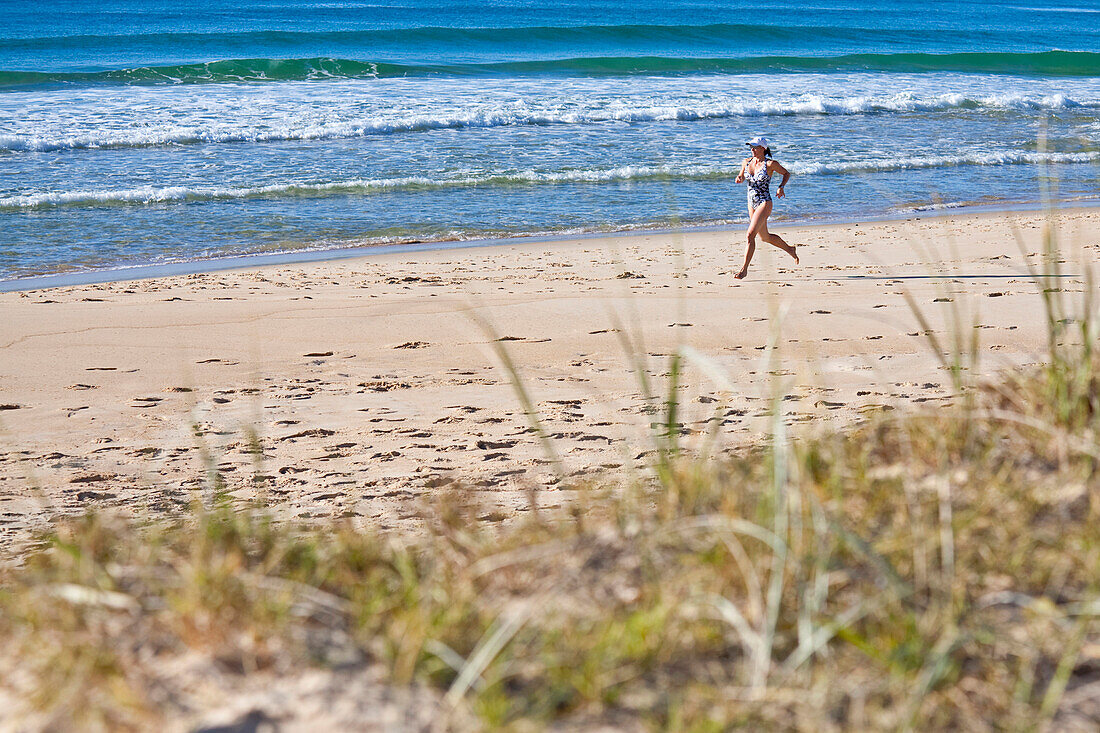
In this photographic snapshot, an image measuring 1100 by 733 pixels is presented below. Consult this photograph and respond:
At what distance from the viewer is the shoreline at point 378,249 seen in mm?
9258

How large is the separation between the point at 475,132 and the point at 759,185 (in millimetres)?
10499

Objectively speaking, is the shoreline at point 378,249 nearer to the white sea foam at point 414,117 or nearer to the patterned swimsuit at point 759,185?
the patterned swimsuit at point 759,185

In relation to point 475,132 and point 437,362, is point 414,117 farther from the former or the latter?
point 437,362

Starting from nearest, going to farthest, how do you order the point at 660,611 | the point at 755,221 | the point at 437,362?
the point at 660,611 → the point at 437,362 → the point at 755,221

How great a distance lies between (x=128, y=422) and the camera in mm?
5520

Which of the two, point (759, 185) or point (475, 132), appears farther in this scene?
point (475, 132)

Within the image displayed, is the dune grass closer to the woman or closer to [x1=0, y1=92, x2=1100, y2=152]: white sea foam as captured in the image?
the woman

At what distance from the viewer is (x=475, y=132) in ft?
60.3

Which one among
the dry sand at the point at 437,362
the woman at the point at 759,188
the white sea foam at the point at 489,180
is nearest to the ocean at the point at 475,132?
the white sea foam at the point at 489,180

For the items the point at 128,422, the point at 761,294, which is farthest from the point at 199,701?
the point at 761,294

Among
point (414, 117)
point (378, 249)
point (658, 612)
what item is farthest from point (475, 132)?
point (658, 612)

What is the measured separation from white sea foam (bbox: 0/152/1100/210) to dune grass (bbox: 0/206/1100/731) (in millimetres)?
10158

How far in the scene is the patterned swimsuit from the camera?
8.77 m

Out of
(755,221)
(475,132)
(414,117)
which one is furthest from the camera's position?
(414,117)
